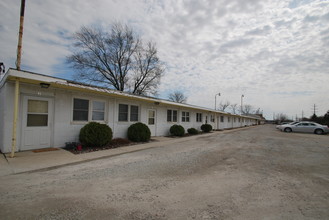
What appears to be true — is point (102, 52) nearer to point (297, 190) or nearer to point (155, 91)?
point (155, 91)

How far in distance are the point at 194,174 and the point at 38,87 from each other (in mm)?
7457

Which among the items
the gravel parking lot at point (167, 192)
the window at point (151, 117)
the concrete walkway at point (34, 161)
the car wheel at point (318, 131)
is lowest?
the gravel parking lot at point (167, 192)

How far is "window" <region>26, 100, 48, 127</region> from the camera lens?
23.5ft

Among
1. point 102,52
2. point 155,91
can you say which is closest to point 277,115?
point 155,91

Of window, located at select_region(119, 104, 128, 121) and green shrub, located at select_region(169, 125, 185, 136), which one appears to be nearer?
window, located at select_region(119, 104, 128, 121)

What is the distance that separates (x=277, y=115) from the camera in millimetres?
106750

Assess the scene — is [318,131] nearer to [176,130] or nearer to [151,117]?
[176,130]

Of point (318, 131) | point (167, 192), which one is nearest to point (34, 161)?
point (167, 192)

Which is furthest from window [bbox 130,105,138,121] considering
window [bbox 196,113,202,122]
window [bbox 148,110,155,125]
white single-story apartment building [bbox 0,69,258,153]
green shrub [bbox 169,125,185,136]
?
window [bbox 196,113,202,122]

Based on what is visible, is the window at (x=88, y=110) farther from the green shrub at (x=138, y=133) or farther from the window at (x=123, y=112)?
the green shrub at (x=138, y=133)

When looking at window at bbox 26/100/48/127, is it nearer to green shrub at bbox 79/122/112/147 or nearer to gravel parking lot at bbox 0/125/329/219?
green shrub at bbox 79/122/112/147

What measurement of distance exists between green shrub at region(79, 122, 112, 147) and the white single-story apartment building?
2.37ft

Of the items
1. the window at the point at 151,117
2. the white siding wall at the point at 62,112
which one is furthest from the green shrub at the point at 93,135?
the window at the point at 151,117

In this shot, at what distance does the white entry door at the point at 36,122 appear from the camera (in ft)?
23.1
